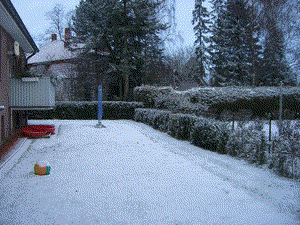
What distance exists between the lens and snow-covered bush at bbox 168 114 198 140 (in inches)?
442

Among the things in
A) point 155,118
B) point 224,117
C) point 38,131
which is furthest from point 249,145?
point 38,131

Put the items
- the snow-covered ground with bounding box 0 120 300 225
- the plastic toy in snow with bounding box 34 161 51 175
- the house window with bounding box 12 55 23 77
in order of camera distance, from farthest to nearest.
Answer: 1. the house window with bounding box 12 55 23 77
2. the plastic toy in snow with bounding box 34 161 51 175
3. the snow-covered ground with bounding box 0 120 300 225

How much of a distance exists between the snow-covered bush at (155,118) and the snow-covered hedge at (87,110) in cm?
293

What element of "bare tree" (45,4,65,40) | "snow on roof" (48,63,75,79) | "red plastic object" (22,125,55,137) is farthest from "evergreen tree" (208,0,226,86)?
"red plastic object" (22,125,55,137)

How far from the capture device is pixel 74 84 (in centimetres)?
2691

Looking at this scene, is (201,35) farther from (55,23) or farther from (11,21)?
(11,21)

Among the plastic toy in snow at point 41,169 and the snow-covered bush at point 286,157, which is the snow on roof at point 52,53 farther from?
the snow-covered bush at point 286,157

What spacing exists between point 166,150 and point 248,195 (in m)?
4.52

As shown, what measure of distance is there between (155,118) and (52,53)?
2390cm

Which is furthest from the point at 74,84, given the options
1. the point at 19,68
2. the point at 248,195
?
the point at 248,195

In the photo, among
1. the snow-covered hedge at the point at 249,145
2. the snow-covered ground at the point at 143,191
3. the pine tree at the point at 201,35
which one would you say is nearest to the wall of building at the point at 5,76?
the snow-covered ground at the point at 143,191

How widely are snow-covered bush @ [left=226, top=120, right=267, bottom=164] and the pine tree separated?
27.4m

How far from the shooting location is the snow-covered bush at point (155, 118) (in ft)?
46.2

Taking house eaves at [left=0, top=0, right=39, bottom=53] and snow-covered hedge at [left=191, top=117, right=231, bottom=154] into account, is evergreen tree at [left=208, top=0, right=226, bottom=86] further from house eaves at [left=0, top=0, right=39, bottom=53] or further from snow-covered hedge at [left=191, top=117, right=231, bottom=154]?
house eaves at [left=0, top=0, right=39, bottom=53]
